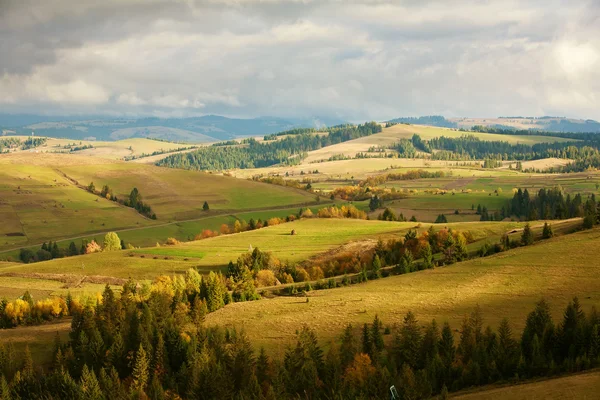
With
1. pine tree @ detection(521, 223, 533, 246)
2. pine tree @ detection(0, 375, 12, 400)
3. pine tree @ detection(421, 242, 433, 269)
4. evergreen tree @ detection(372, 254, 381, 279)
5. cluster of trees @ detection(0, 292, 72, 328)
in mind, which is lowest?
pine tree @ detection(0, 375, 12, 400)

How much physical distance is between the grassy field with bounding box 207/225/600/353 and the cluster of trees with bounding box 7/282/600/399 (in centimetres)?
362

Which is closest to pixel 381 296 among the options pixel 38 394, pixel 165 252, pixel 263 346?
pixel 263 346

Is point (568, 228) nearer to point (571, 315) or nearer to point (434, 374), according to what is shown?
point (571, 315)

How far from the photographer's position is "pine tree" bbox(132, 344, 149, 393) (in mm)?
77875

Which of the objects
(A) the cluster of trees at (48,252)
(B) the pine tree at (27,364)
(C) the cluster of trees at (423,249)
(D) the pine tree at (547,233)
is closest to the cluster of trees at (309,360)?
(B) the pine tree at (27,364)

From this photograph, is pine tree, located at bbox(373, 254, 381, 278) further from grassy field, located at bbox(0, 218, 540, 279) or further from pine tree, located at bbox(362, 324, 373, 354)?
pine tree, located at bbox(362, 324, 373, 354)

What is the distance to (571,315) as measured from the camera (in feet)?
228

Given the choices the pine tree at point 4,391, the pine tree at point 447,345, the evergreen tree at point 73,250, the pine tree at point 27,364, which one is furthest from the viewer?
the evergreen tree at point 73,250

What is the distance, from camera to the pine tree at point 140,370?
77.9 m

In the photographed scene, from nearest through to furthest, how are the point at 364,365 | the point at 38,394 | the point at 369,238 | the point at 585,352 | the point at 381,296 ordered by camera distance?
the point at 585,352 < the point at 364,365 < the point at 38,394 < the point at 381,296 < the point at 369,238

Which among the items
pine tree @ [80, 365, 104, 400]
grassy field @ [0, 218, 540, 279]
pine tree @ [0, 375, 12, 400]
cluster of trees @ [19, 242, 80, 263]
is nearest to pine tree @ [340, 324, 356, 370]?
pine tree @ [80, 365, 104, 400]

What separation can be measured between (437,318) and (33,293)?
81.2 metres

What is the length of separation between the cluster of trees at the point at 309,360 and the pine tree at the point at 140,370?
160mm

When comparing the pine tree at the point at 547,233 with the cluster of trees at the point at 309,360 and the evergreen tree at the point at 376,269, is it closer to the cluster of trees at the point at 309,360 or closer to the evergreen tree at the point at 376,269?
the evergreen tree at the point at 376,269
